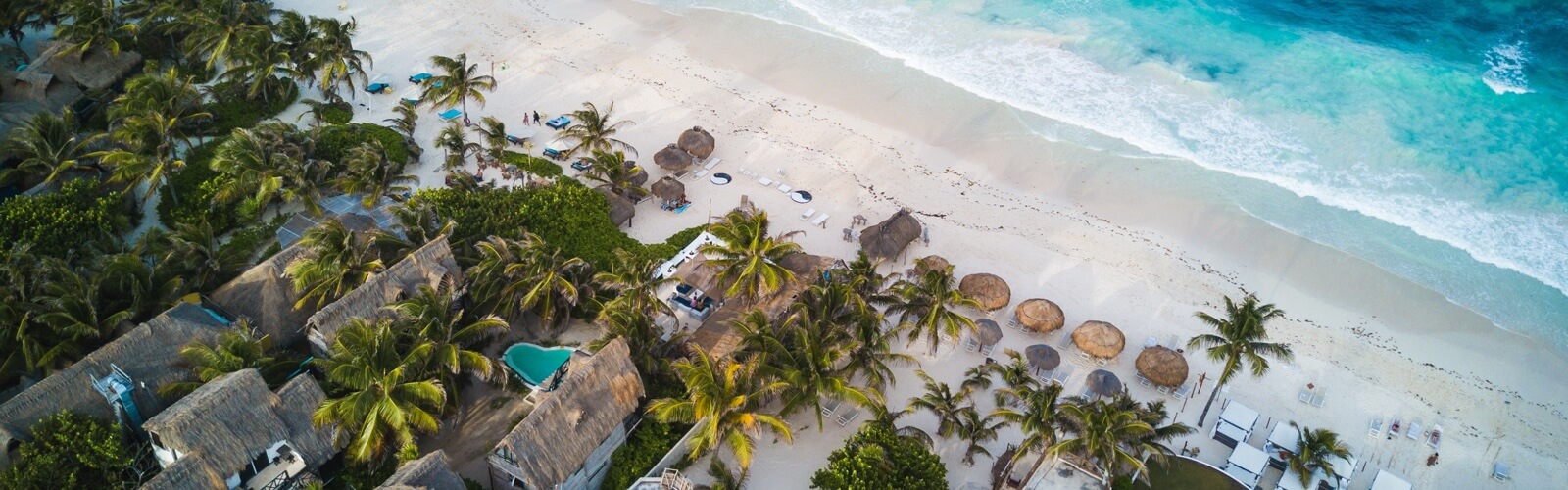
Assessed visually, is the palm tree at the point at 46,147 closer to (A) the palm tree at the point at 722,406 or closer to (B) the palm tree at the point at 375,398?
(B) the palm tree at the point at 375,398

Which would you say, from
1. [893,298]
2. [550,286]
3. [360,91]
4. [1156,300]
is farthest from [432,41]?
[1156,300]

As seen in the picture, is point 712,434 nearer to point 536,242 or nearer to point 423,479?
point 423,479

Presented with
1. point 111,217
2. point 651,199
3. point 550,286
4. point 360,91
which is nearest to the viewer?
point 550,286

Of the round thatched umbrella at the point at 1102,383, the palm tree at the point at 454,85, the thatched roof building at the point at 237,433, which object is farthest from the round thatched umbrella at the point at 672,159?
the round thatched umbrella at the point at 1102,383

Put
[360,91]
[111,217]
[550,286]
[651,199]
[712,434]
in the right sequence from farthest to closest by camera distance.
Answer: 1. [360,91]
2. [651,199]
3. [111,217]
4. [550,286]
5. [712,434]

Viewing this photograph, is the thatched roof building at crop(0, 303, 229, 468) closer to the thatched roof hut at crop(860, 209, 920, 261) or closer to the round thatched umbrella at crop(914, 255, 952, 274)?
the thatched roof hut at crop(860, 209, 920, 261)

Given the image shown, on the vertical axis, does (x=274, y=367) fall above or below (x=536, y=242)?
below
